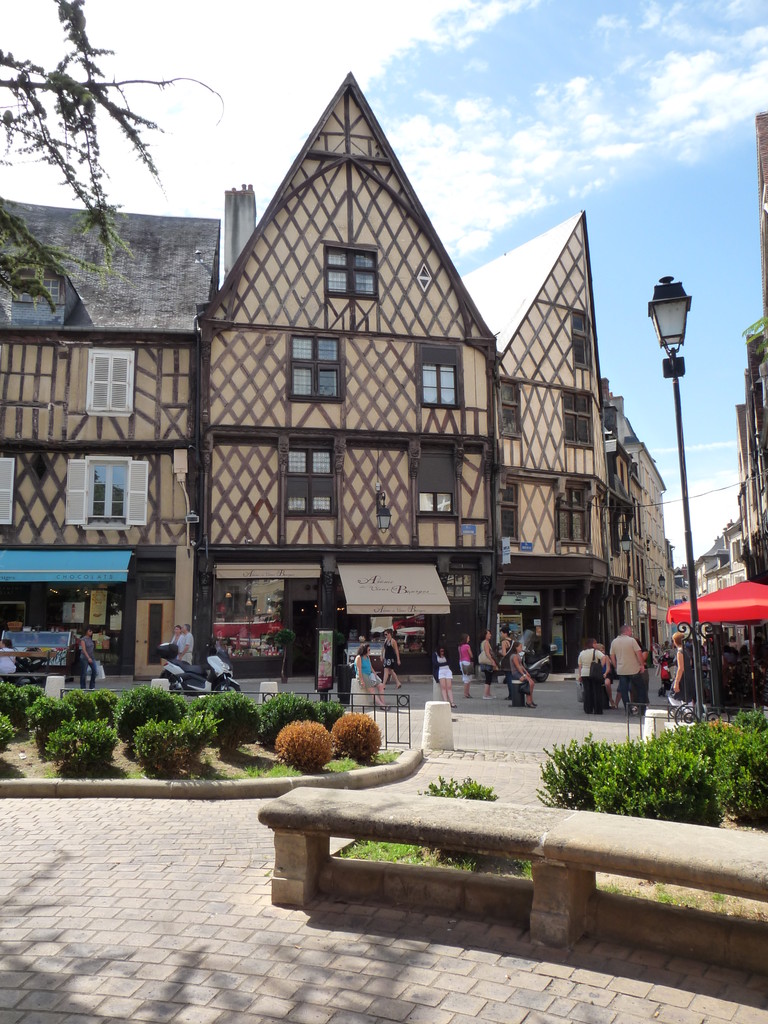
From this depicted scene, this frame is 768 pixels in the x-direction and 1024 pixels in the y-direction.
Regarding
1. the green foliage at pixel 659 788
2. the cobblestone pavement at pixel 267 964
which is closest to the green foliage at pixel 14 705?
the cobblestone pavement at pixel 267 964

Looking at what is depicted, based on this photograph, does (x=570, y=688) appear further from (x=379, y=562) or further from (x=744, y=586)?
(x=744, y=586)

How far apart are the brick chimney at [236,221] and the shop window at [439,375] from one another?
241 inches

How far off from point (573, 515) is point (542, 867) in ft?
69.1

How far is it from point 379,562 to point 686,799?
15.7 metres

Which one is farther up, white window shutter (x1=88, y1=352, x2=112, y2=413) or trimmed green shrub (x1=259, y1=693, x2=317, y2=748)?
white window shutter (x1=88, y1=352, x2=112, y2=413)

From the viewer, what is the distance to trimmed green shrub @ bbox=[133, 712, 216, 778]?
286 inches

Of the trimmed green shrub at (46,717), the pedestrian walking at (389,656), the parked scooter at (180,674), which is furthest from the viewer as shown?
the pedestrian walking at (389,656)

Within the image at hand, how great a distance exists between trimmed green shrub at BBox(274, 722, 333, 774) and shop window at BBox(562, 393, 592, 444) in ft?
58.8

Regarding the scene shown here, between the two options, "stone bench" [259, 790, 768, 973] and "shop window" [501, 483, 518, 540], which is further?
"shop window" [501, 483, 518, 540]

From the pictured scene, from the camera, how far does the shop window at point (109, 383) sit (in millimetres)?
19734

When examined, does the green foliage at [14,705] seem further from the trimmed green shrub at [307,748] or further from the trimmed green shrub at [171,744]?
the trimmed green shrub at [307,748]

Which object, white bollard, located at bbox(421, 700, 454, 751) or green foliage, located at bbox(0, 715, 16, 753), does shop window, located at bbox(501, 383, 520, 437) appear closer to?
white bollard, located at bbox(421, 700, 454, 751)

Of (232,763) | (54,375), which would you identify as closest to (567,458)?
(54,375)

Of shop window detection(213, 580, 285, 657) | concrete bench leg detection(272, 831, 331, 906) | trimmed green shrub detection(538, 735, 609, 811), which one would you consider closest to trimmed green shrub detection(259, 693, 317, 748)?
trimmed green shrub detection(538, 735, 609, 811)
